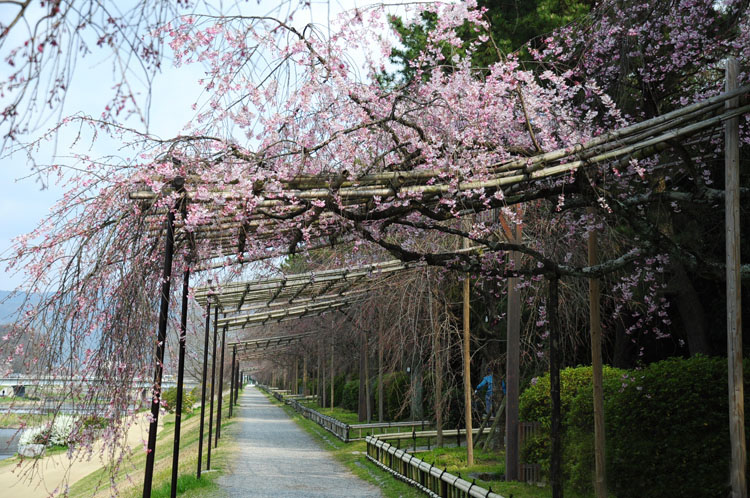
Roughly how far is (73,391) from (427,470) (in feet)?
19.5

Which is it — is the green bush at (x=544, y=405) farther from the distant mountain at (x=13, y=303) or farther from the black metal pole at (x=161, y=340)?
the distant mountain at (x=13, y=303)

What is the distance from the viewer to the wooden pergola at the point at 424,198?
16.5ft

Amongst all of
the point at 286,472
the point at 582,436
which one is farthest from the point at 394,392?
the point at 582,436

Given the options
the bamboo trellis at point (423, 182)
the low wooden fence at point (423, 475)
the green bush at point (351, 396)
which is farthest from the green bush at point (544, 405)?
the green bush at point (351, 396)

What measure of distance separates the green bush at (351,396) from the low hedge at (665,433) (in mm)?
21545

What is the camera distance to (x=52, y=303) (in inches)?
182

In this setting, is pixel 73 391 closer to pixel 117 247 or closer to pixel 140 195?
pixel 117 247

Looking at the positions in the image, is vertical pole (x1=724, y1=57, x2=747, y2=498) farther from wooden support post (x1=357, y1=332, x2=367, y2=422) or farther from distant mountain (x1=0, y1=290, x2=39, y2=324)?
wooden support post (x1=357, y1=332, x2=367, y2=422)

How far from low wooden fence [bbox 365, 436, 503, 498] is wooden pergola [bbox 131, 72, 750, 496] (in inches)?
53.0

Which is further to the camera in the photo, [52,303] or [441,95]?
[441,95]

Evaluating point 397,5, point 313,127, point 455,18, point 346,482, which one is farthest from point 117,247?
point 346,482

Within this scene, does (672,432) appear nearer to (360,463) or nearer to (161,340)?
(161,340)

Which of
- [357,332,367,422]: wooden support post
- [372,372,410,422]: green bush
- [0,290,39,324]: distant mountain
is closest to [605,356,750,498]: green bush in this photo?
[0,290,39,324]: distant mountain

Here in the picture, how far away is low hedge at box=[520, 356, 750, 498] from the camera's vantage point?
6188 mm
